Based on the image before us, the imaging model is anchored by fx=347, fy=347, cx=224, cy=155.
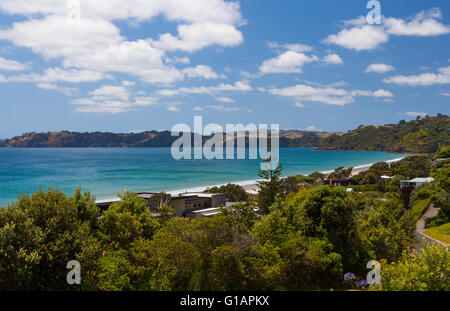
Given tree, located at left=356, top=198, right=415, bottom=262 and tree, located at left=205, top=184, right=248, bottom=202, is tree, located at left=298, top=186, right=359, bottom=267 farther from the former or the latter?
tree, located at left=205, top=184, right=248, bottom=202

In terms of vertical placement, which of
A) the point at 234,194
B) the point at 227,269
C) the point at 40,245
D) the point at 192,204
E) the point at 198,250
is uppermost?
the point at 40,245

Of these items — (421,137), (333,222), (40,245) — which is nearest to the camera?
(40,245)

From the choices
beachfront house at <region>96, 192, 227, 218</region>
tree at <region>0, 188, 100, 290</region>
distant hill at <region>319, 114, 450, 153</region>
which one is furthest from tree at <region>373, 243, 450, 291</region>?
distant hill at <region>319, 114, 450, 153</region>

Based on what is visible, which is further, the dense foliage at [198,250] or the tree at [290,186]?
the tree at [290,186]

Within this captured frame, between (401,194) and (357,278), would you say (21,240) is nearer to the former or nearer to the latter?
(357,278)

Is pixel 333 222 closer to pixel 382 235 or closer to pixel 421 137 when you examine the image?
pixel 382 235

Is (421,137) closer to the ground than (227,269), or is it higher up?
higher up

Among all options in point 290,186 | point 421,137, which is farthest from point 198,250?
point 421,137

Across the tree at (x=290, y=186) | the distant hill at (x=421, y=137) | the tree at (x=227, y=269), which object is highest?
the distant hill at (x=421, y=137)

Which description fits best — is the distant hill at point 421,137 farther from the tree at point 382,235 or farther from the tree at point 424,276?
the tree at point 424,276

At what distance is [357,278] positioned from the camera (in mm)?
15266

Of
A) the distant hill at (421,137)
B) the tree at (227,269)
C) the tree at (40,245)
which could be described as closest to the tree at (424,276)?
the tree at (227,269)
